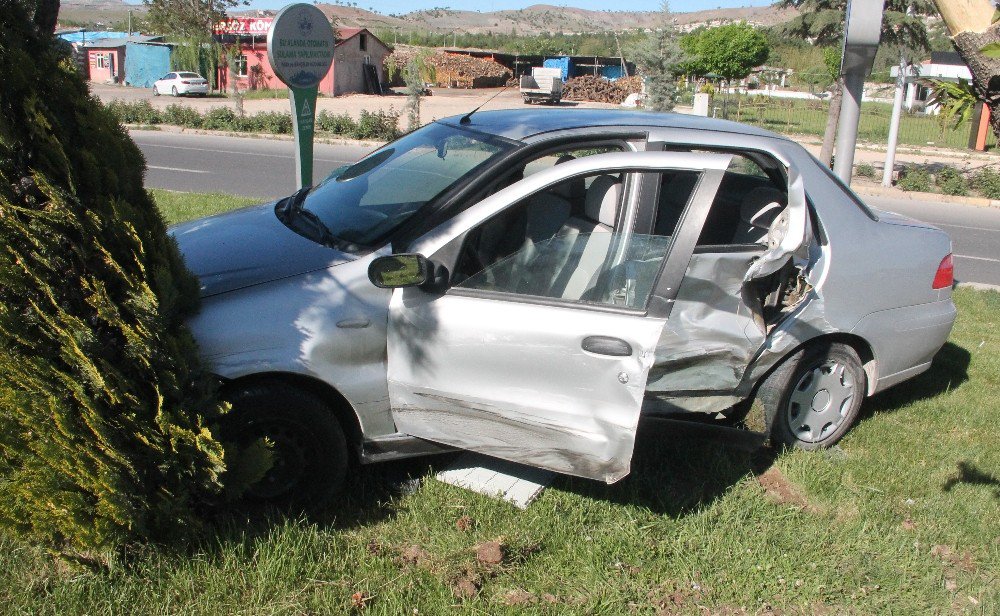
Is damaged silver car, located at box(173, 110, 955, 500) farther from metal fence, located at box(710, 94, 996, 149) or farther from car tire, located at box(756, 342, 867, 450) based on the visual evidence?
metal fence, located at box(710, 94, 996, 149)

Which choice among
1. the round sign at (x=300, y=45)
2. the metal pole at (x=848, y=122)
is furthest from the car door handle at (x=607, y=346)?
the metal pole at (x=848, y=122)

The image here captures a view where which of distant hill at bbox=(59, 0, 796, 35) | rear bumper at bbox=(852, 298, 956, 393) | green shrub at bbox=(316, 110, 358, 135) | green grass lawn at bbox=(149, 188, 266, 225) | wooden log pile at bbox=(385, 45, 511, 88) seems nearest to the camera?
rear bumper at bbox=(852, 298, 956, 393)

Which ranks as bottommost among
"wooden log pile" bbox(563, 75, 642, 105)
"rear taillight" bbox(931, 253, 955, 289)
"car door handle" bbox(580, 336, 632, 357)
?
"car door handle" bbox(580, 336, 632, 357)

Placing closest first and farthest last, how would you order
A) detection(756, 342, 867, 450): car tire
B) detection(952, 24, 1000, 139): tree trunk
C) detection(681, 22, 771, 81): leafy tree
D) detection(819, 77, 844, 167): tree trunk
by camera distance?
detection(952, 24, 1000, 139): tree trunk → detection(756, 342, 867, 450): car tire → detection(819, 77, 844, 167): tree trunk → detection(681, 22, 771, 81): leafy tree

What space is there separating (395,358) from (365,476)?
0.73 m

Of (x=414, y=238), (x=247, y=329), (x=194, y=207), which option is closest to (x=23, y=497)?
(x=247, y=329)

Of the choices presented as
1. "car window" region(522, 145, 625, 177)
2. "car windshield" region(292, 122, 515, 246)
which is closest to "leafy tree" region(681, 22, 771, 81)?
"car windshield" region(292, 122, 515, 246)

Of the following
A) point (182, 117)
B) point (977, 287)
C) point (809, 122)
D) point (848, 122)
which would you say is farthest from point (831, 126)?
point (182, 117)

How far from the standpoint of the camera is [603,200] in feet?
13.1

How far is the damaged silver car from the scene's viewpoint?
3.48m

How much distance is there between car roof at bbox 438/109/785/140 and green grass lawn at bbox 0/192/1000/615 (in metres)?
1.51

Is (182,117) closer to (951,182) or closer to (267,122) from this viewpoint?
(267,122)

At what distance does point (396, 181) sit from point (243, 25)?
2316 inches

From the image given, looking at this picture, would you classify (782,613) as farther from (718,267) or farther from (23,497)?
(23,497)
